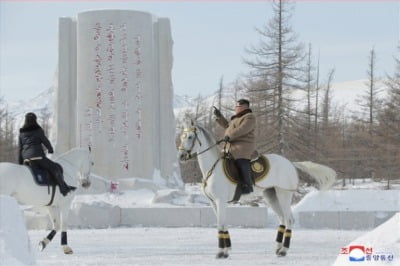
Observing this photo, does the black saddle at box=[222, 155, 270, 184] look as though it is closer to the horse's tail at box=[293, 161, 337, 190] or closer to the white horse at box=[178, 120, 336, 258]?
the white horse at box=[178, 120, 336, 258]

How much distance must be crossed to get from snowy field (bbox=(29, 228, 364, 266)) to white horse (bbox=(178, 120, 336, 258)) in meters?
0.42

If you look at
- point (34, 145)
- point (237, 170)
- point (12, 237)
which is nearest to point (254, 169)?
point (237, 170)

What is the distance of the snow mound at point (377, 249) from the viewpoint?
792 centimetres

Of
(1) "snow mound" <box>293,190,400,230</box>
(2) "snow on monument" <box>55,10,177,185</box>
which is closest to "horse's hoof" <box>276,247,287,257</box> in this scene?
(1) "snow mound" <box>293,190,400,230</box>

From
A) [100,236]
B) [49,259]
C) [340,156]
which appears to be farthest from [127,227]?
[340,156]

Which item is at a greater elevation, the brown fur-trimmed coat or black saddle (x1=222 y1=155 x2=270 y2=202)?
the brown fur-trimmed coat

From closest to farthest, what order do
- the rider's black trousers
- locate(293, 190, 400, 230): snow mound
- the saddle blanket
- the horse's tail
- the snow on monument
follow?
the rider's black trousers < the saddle blanket < the horse's tail < locate(293, 190, 400, 230): snow mound < the snow on monument

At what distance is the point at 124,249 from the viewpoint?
13.7m

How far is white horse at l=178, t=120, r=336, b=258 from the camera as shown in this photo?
12219 millimetres

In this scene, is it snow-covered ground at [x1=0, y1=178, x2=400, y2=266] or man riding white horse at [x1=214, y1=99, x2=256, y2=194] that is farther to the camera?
man riding white horse at [x1=214, y1=99, x2=256, y2=194]

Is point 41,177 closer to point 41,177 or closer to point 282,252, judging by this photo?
point 41,177

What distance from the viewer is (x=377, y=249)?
820cm

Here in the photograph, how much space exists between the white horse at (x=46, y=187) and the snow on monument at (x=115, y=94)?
30.4 feet

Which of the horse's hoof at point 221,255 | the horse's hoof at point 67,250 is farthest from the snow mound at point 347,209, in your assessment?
the horse's hoof at point 67,250
